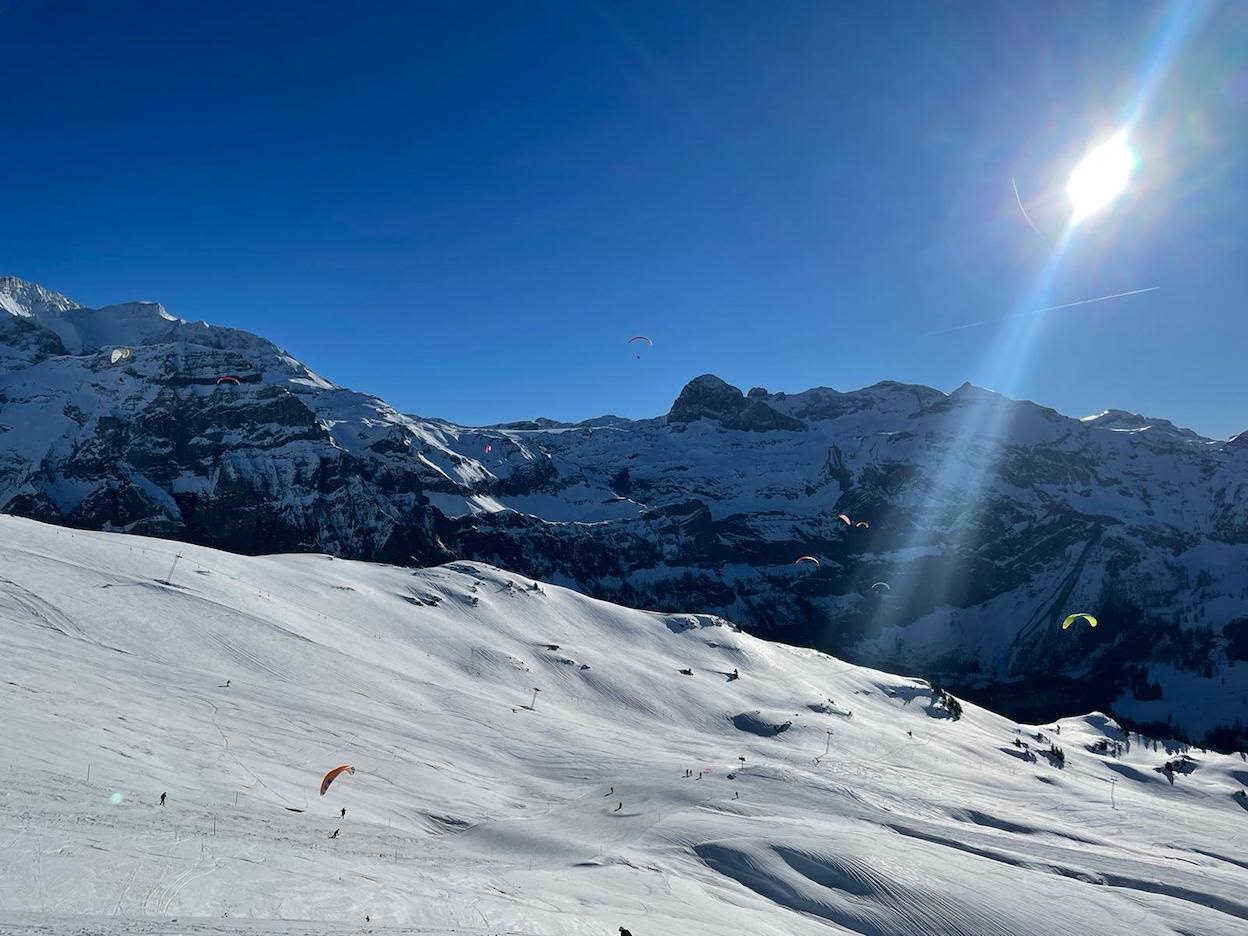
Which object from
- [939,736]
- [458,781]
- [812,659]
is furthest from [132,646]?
[812,659]

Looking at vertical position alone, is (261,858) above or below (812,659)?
below

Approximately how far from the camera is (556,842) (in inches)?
1126

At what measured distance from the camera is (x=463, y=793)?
3306 cm

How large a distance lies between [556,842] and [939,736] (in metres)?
65.7

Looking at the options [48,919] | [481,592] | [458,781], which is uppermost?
[481,592]

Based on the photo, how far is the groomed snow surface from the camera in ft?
53.0

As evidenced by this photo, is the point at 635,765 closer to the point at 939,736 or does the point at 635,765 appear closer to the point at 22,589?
the point at 22,589

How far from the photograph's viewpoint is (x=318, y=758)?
30547 millimetres

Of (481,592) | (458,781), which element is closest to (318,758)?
(458,781)

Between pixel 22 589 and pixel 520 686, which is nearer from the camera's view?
pixel 22 589

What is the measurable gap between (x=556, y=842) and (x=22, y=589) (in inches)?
1284

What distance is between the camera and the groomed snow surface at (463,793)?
53.0ft

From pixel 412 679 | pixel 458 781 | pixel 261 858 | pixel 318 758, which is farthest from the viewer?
pixel 412 679

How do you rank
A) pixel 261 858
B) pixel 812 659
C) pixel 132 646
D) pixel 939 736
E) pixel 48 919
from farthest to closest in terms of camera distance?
pixel 812 659 < pixel 939 736 < pixel 132 646 < pixel 261 858 < pixel 48 919
